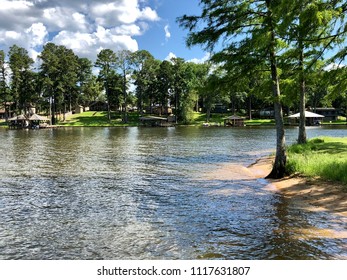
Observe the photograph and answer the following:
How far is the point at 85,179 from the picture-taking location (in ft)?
58.0

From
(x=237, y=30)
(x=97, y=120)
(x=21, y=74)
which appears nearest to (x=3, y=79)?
(x=21, y=74)

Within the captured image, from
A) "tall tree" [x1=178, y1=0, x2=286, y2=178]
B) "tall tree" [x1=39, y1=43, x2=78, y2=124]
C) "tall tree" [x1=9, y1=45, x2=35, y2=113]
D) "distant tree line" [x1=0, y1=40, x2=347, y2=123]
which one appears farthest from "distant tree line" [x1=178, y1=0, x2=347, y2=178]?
"tall tree" [x1=9, y1=45, x2=35, y2=113]

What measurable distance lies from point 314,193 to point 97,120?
90986 mm

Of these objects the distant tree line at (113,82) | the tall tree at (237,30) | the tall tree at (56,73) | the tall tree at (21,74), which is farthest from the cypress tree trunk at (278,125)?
the tall tree at (21,74)

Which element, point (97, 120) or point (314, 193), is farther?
point (97, 120)

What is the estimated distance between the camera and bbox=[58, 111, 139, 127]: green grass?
308ft

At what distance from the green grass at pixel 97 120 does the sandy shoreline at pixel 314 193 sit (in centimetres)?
7903

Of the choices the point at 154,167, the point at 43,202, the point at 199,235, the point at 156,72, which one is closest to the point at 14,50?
the point at 156,72

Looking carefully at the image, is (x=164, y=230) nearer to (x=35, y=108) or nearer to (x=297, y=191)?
(x=297, y=191)

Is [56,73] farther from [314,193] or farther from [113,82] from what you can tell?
[314,193]

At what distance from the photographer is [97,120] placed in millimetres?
99062

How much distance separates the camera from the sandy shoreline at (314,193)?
11305 millimetres

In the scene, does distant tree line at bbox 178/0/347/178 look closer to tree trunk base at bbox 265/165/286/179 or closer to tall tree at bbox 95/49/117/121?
tree trunk base at bbox 265/165/286/179

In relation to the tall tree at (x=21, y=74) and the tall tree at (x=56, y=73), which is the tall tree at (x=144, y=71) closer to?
the tall tree at (x=56, y=73)
